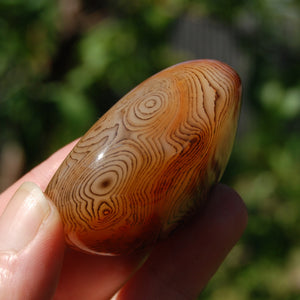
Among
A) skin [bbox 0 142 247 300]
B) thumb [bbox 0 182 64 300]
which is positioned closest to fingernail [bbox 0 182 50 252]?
thumb [bbox 0 182 64 300]

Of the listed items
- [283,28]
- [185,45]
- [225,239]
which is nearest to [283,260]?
[225,239]

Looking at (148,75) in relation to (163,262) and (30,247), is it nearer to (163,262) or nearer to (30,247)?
(163,262)

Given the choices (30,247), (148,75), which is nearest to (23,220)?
(30,247)

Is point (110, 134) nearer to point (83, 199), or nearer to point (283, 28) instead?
point (83, 199)

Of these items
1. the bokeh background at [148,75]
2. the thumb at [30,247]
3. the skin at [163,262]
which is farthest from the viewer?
the bokeh background at [148,75]

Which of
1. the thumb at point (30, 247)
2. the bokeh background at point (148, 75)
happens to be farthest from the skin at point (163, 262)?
the bokeh background at point (148, 75)

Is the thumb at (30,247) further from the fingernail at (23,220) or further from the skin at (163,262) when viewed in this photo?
the skin at (163,262)

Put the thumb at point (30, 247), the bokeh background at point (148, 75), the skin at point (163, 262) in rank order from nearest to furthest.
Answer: the thumb at point (30, 247) → the skin at point (163, 262) → the bokeh background at point (148, 75)
